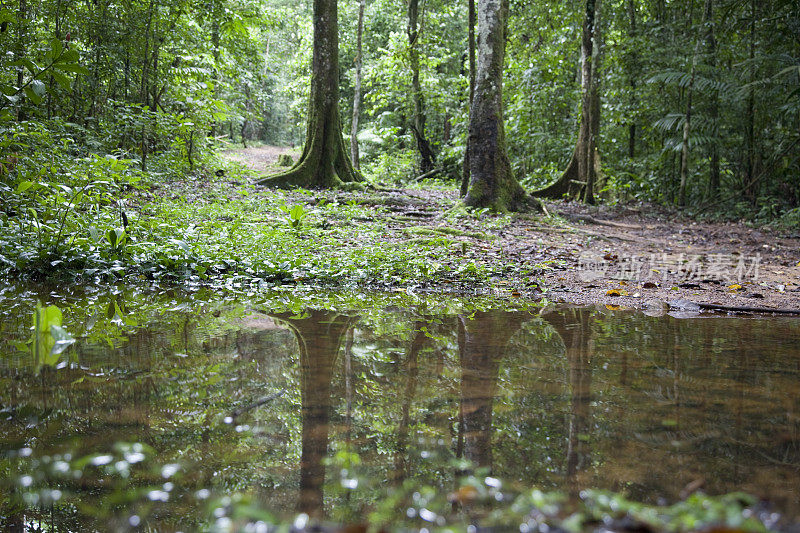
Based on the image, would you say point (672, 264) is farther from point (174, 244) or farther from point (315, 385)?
point (174, 244)

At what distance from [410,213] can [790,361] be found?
641 centimetres

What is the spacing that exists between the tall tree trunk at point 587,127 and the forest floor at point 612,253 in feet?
6.17

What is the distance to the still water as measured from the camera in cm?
133

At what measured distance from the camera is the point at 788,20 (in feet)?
32.4

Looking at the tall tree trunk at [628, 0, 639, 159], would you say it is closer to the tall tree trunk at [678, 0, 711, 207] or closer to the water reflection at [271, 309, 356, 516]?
the tall tree trunk at [678, 0, 711, 207]

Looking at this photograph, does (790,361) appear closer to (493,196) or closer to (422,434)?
(422,434)

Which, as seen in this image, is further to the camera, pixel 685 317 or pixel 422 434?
pixel 685 317

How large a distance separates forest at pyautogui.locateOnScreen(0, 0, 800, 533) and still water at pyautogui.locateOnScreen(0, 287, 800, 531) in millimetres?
12

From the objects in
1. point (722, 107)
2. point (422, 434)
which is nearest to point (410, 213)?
point (422, 434)

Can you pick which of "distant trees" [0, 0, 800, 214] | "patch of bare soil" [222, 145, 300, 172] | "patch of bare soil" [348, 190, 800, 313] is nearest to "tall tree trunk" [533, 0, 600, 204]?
"distant trees" [0, 0, 800, 214]

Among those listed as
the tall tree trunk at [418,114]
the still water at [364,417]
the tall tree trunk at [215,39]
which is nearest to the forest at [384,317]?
the still water at [364,417]

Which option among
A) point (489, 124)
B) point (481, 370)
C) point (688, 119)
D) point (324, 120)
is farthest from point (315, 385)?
point (688, 119)

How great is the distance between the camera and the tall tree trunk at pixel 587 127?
11500mm

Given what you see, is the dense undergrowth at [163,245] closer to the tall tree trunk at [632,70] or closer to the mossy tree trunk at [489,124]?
the mossy tree trunk at [489,124]
